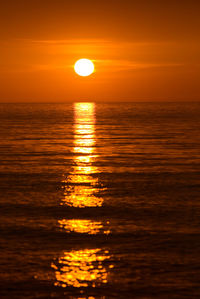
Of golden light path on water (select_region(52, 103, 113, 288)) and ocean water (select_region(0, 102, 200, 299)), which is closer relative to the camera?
ocean water (select_region(0, 102, 200, 299))

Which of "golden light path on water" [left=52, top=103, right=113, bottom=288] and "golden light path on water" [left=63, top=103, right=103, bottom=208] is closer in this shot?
"golden light path on water" [left=52, top=103, right=113, bottom=288]

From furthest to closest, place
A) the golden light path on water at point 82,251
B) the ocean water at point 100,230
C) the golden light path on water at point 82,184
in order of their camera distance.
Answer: the golden light path on water at point 82,184
the golden light path on water at point 82,251
the ocean water at point 100,230

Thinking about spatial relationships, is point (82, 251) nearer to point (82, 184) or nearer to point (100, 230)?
point (100, 230)

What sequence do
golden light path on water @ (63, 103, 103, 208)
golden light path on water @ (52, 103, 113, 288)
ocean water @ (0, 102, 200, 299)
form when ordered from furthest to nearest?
golden light path on water @ (63, 103, 103, 208) < golden light path on water @ (52, 103, 113, 288) < ocean water @ (0, 102, 200, 299)

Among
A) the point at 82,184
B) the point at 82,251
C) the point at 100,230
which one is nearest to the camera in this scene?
the point at 82,251

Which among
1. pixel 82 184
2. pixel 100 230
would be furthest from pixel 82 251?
pixel 82 184

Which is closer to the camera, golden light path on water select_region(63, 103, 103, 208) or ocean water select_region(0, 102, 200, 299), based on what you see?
ocean water select_region(0, 102, 200, 299)

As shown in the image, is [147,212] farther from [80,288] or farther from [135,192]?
[80,288]

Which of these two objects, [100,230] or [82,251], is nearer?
[82,251]

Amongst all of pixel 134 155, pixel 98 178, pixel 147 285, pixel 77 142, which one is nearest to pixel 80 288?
pixel 147 285

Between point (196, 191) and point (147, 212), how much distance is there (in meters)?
5.98

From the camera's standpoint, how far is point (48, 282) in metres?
15.3

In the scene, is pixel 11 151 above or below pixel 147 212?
above

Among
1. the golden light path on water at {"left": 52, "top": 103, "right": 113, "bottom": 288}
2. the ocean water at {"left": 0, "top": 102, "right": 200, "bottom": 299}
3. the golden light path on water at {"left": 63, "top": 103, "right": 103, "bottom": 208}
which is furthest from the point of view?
the golden light path on water at {"left": 63, "top": 103, "right": 103, "bottom": 208}
